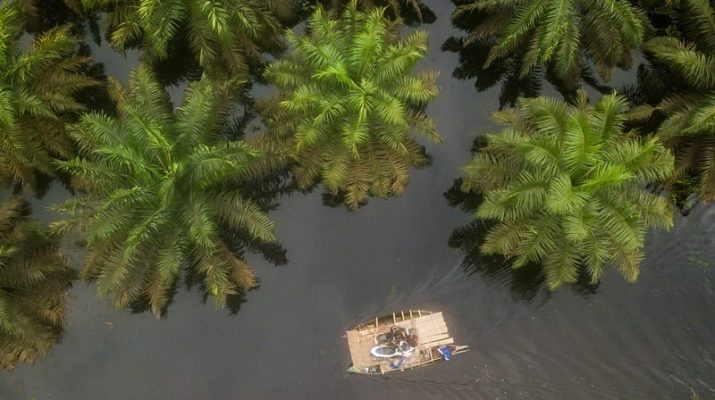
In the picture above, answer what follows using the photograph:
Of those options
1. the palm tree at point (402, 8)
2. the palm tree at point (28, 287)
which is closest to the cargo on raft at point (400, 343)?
the palm tree at point (28, 287)

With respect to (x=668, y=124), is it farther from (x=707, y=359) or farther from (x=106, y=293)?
(x=106, y=293)

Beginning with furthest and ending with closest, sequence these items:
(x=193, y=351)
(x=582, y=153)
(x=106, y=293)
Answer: (x=193, y=351) → (x=106, y=293) → (x=582, y=153)

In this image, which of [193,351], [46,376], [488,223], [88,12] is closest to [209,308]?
[193,351]

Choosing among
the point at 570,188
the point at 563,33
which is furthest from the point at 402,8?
the point at 570,188

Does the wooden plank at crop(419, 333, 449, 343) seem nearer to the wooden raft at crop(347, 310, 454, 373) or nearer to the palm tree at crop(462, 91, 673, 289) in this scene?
the wooden raft at crop(347, 310, 454, 373)

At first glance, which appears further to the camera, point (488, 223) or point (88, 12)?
point (88, 12)
